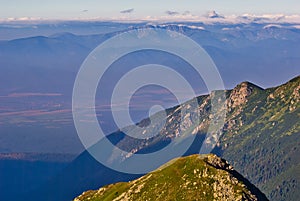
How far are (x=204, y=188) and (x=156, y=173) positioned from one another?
2151cm

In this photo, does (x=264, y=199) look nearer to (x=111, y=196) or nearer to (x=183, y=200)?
(x=183, y=200)

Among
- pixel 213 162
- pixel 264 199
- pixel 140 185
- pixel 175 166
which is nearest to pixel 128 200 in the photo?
pixel 140 185

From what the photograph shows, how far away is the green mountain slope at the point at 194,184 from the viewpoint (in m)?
171

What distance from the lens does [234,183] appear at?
174m

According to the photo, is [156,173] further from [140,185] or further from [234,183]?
[234,183]

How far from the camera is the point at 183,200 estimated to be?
17100 centimetres

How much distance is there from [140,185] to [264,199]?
129ft

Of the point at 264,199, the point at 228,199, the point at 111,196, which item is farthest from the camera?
the point at 111,196

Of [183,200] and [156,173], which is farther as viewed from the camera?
[156,173]

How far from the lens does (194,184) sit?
17512 centimetres

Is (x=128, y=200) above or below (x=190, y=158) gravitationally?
below

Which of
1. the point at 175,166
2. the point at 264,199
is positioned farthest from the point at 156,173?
the point at 264,199

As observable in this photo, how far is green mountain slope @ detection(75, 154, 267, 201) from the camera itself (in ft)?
561

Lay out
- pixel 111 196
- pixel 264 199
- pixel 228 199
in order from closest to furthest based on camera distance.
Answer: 1. pixel 228 199
2. pixel 264 199
3. pixel 111 196
